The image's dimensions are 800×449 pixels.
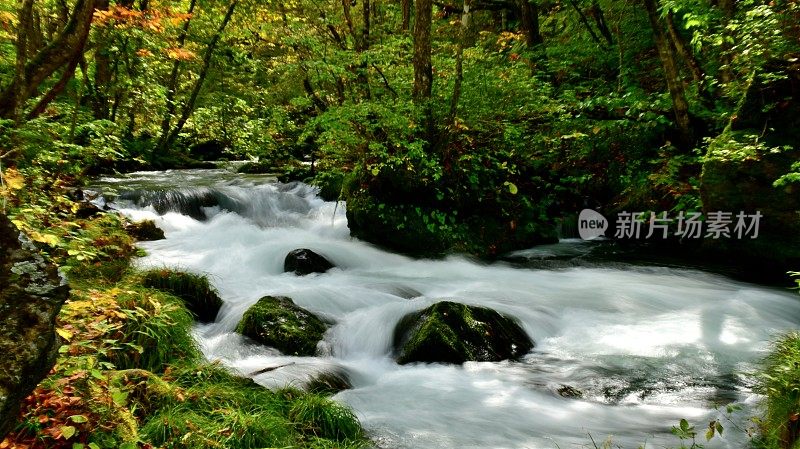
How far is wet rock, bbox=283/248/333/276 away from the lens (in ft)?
26.4

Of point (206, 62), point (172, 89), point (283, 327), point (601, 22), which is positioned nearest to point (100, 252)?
point (283, 327)

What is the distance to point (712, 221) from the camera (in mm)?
7852

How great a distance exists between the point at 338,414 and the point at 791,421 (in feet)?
9.69

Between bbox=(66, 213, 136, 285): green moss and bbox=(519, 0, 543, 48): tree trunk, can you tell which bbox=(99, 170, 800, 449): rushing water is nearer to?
bbox=(66, 213, 136, 285): green moss

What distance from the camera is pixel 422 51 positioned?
8461 mm

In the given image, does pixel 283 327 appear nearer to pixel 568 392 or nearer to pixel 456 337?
pixel 456 337

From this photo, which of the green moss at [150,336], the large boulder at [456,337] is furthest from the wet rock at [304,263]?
the green moss at [150,336]

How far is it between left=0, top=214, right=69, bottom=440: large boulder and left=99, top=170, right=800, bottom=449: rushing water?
2.19m

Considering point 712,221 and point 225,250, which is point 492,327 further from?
point 225,250

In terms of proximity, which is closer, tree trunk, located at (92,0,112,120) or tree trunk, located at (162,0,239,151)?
tree trunk, located at (92,0,112,120)

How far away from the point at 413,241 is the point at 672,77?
16.5 ft

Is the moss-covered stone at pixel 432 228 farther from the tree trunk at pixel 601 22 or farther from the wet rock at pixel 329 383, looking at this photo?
the tree trunk at pixel 601 22

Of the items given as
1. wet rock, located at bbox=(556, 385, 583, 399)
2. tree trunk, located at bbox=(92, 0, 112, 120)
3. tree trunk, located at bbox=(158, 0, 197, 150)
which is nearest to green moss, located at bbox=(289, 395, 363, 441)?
wet rock, located at bbox=(556, 385, 583, 399)

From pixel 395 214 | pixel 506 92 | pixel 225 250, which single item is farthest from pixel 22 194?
pixel 506 92
